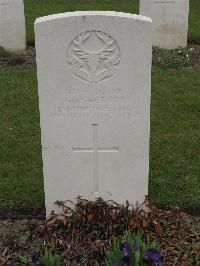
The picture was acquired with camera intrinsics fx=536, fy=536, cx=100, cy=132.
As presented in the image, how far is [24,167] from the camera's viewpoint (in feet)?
17.6

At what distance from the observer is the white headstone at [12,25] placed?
930cm

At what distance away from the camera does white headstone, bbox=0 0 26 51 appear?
930cm

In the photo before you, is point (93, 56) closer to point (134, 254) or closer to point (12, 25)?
point (134, 254)

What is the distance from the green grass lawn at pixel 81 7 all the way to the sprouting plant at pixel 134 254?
28.6 ft

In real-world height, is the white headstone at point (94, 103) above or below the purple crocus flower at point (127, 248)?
above

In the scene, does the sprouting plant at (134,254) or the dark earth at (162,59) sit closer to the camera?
the sprouting plant at (134,254)

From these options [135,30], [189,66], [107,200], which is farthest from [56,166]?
[189,66]

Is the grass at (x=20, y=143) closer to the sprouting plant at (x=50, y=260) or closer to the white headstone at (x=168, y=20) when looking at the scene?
the sprouting plant at (x=50, y=260)

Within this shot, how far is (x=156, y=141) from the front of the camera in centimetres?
597

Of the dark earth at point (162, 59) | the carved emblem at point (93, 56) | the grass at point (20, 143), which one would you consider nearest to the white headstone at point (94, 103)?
the carved emblem at point (93, 56)

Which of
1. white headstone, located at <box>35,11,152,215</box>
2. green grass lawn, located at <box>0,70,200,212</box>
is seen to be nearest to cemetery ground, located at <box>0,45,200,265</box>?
green grass lawn, located at <box>0,70,200,212</box>

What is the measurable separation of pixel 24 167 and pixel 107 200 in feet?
4.65

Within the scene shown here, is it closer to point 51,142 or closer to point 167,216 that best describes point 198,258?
point 167,216

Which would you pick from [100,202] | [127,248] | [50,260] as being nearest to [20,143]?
[100,202]
